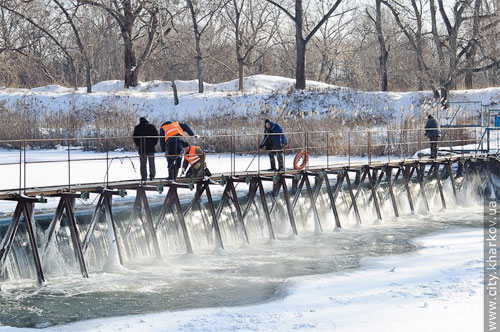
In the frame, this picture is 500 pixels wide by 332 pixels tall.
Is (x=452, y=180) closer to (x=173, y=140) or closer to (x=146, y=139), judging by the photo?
(x=173, y=140)

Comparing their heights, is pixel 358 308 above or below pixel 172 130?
below

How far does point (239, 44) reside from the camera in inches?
1962

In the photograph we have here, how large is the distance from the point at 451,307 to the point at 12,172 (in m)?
18.9

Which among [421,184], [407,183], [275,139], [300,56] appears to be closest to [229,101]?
[300,56]

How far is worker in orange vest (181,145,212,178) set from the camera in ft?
59.5

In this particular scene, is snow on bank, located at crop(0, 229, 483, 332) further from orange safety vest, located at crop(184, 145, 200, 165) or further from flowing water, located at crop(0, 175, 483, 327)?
orange safety vest, located at crop(184, 145, 200, 165)

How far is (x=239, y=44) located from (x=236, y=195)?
3155cm

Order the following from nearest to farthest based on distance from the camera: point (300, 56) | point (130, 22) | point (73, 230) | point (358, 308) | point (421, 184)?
point (358, 308), point (73, 230), point (421, 184), point (300, 56), point (130, 22)

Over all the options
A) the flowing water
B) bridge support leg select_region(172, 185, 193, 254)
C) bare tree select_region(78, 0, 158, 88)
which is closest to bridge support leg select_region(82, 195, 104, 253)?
the flowing water

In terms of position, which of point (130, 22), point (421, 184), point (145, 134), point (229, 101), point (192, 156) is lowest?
point (421, 184)

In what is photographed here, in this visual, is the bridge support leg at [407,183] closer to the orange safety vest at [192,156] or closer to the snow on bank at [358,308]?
the orange safety vest at [192,156]

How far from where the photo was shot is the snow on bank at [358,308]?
10930 mm

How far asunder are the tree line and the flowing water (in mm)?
23037

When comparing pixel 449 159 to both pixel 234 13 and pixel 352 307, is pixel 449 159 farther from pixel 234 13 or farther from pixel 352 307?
pixel 234 13
